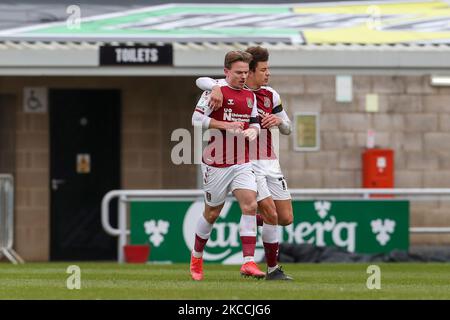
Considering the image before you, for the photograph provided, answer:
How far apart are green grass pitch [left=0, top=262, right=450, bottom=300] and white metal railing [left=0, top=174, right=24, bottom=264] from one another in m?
5.34

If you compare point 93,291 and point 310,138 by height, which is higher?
point 310,138

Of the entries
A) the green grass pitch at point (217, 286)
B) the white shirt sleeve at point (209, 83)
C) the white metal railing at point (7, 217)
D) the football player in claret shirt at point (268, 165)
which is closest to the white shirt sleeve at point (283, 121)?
the football player in claret shirt at point (268, 165)

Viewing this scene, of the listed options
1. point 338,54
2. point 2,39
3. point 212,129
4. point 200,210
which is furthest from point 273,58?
point 212,129

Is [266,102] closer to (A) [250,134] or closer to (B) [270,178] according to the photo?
(B) [270,178]

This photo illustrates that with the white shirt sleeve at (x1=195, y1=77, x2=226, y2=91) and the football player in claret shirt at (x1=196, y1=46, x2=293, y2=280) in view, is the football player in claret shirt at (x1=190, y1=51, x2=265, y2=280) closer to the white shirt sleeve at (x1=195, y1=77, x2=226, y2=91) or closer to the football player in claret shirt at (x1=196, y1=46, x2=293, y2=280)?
the white shirt sleeve at (x1=195, y1=77, x2=226, y2=91)

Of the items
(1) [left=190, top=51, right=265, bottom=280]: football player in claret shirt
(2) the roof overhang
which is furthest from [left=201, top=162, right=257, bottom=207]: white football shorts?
(2) the roof overhang

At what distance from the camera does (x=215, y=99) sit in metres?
11.8

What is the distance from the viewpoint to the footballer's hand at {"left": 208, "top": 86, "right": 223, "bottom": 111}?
1181cm

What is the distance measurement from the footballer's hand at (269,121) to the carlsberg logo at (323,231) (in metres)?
6.56

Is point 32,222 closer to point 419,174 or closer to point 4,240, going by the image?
point 4,240

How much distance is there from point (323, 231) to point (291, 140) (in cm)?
254

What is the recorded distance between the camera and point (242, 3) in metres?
20.9

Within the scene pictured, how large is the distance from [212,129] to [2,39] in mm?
7446

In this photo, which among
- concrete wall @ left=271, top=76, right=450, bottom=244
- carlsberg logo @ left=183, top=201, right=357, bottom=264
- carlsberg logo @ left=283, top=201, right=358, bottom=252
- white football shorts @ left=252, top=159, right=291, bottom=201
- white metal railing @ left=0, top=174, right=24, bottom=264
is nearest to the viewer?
white football shorts @ left=252, top=159, right=291, bottom=201
